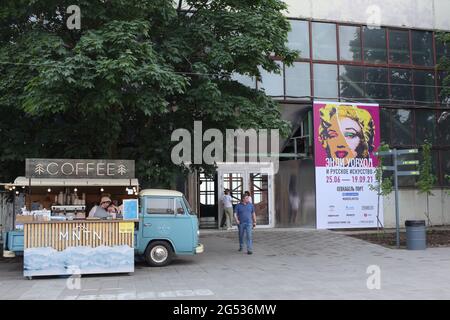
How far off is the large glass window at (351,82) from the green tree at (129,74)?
8454mm

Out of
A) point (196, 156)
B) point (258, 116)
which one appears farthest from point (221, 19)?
point (196, 156)

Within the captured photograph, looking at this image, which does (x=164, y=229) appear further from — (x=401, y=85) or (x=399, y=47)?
(x=399, y=47)

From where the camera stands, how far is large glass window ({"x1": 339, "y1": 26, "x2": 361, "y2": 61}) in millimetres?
23375

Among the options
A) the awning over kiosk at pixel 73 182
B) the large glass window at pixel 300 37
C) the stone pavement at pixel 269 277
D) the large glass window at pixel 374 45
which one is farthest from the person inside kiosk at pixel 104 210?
the large glass window at pixel 374 45

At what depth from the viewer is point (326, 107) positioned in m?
22.2

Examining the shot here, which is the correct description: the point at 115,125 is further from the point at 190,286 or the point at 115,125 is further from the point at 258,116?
the point at 190,286

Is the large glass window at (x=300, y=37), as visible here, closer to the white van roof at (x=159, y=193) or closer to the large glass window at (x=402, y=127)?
the large glass window at (x=402, y=127)

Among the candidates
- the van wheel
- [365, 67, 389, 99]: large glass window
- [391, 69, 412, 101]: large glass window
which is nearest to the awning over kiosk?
the van wheel

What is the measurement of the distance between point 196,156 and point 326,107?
904 cm

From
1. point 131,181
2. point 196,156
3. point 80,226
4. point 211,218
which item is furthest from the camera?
point 211,218

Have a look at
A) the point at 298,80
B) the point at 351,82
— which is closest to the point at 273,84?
the point at 298,80

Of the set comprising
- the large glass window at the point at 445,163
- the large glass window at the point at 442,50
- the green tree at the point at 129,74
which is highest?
the large glass window at the point at 442,50

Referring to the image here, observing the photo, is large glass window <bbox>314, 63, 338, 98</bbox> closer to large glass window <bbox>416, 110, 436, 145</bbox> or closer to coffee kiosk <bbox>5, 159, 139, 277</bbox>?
large glass window <bbox>416, 110, 436, 145</bbox>

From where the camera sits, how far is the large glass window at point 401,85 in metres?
23.9
